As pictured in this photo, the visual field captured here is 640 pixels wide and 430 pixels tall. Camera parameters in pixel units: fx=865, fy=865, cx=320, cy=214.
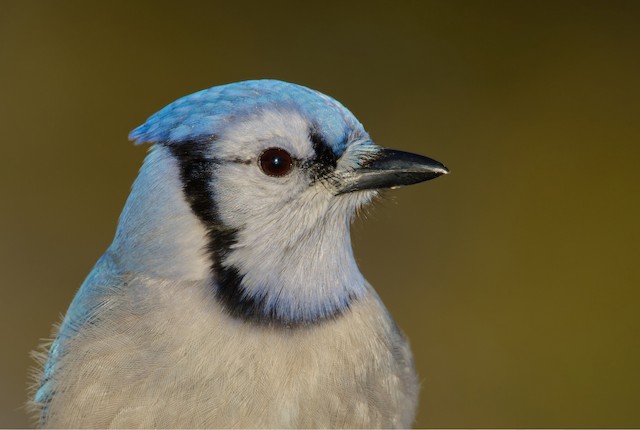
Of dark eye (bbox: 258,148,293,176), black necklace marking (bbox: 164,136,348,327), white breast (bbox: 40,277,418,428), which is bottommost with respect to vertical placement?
white breast (bbox: 40,277,418,428)

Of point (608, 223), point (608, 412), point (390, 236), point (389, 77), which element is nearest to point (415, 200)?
point (390, 236)

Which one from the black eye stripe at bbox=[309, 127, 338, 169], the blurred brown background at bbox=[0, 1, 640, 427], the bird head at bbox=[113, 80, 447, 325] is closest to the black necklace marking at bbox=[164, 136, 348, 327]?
the bird head at bbox=[113, 80, 447, 325]

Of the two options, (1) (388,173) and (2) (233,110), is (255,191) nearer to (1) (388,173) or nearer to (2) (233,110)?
(2) (233,110)

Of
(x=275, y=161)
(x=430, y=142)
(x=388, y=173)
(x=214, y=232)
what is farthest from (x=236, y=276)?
(x=430, y=142)

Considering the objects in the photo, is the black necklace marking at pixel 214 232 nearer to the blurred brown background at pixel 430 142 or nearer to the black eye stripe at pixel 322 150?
the black eye stripe at pixel 322 150

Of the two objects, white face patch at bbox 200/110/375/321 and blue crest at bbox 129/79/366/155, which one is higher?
blue crest at bbox 129/79/366/155

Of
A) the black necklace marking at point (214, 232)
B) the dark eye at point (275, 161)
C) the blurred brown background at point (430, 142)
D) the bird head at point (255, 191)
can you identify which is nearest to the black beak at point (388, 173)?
the bird head at point (255, 191)

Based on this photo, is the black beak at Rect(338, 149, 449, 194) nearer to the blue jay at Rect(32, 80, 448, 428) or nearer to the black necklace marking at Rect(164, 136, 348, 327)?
the blue jay at Rect(32, 80, 448, 428)
